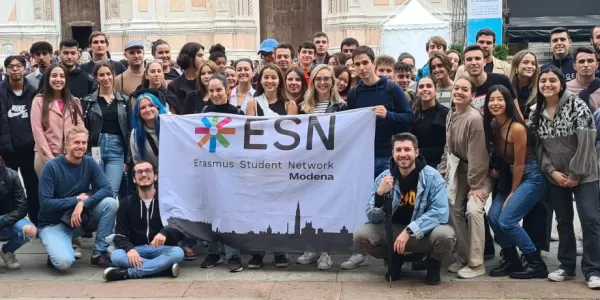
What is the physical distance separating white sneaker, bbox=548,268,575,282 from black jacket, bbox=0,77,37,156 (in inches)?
230

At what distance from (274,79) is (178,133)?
3.88 ft

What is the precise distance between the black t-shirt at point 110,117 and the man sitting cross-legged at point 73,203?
0.64m

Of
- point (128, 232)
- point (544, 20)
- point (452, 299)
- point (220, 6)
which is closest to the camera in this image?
point (452, 299)

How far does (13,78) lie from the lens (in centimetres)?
905

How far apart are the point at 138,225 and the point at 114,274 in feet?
1.89

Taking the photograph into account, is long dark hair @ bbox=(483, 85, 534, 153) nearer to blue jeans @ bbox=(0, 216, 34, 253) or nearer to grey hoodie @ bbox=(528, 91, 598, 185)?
grey hoodie @ bbox=(528, 91, 598, 185)

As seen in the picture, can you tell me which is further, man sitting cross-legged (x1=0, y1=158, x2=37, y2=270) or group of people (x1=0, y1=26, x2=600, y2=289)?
man sitting cross-legged (x1=0, y1=158, x2=37, y2=270)

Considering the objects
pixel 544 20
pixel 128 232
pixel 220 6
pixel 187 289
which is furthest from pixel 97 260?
pixel 544 20

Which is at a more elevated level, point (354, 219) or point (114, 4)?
point (114, 4)

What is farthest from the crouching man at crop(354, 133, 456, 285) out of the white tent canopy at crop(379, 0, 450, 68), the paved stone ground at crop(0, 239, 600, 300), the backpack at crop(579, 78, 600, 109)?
the white tent canopy at crop(379, 0, 450, 68)

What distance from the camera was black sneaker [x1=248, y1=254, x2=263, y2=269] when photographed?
26.5 feet

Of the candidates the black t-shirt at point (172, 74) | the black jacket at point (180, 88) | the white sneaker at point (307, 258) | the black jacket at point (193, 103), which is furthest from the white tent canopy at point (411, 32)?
the white sneaker at point (307, 258)

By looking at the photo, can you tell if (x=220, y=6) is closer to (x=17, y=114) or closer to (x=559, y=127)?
(x=17, y=114)

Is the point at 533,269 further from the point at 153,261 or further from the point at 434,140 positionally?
the point at 153,261
